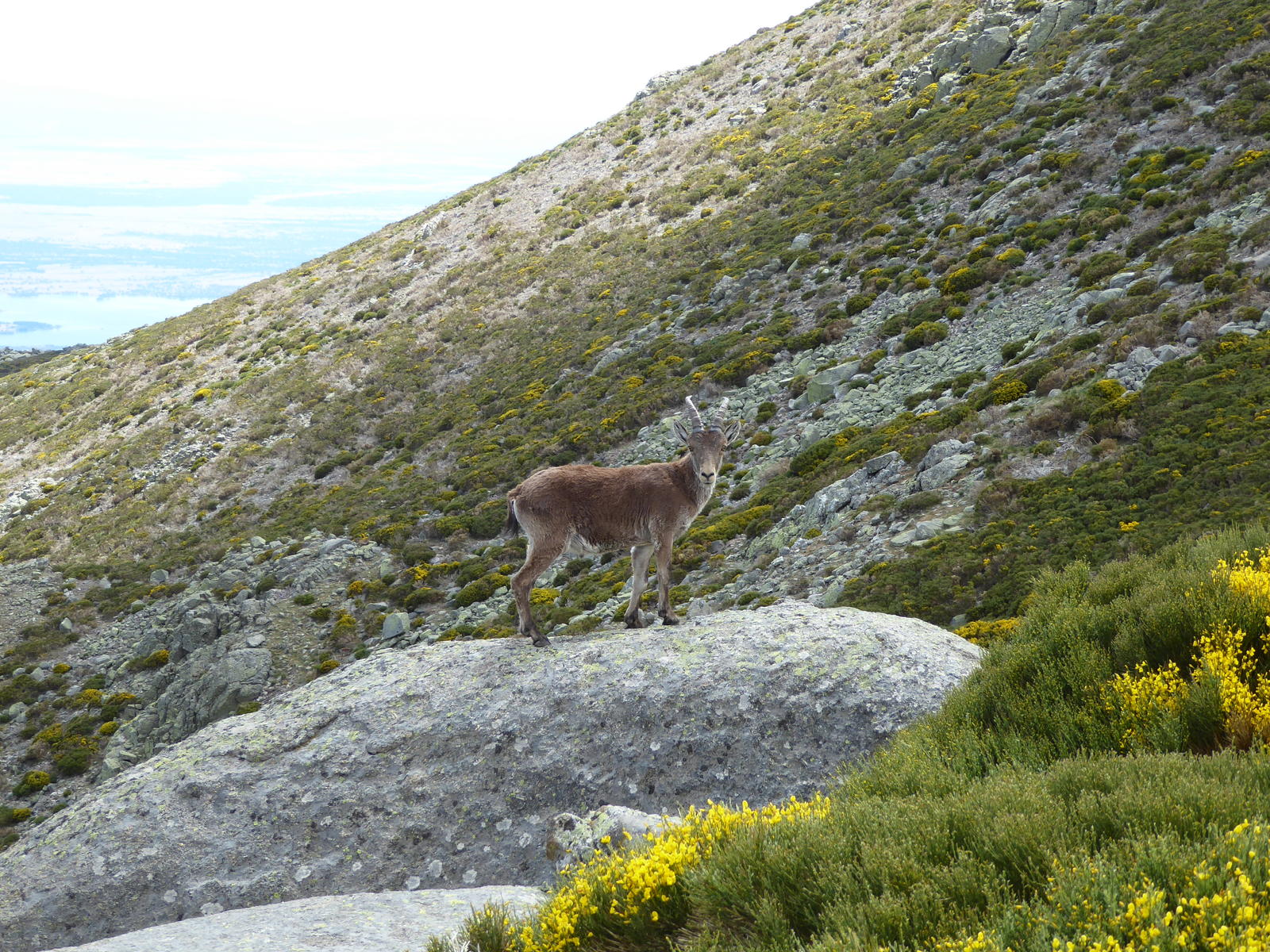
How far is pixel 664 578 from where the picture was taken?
12703 mm

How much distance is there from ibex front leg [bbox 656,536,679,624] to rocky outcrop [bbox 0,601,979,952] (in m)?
1.02

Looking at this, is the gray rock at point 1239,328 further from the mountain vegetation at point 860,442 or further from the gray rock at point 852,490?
the gray rock at point 852,490

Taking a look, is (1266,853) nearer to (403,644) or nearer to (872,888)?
(872,888)

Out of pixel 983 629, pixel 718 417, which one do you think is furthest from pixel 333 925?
pixel 983 629

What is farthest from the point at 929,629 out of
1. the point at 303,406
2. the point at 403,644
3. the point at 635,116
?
the point at 635,116

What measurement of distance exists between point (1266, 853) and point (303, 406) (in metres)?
58.1

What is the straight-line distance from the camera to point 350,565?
33.8 m

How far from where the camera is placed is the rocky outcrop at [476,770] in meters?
9.98

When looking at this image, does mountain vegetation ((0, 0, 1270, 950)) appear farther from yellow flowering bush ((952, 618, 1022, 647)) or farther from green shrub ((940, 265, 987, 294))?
yellow flowering bush ((952, 618, 1022, 647))

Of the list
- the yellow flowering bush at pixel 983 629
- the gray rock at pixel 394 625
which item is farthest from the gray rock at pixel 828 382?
the yellow flowering bush at pixel 983 629

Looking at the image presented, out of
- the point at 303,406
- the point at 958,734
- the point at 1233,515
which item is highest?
the point at 303,406

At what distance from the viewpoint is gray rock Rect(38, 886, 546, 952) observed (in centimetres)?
679

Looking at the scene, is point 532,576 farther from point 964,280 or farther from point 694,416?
point 964,280

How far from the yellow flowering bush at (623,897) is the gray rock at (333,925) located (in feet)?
2.66
